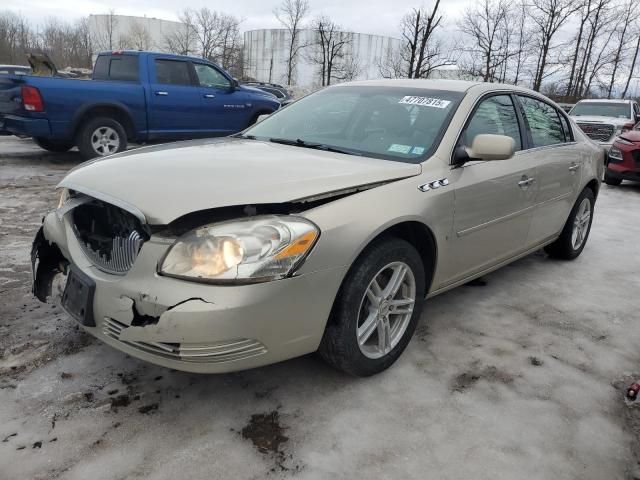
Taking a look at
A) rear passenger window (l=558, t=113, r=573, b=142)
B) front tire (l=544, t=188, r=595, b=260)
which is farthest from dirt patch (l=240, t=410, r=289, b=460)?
rear passenger window (l=558, t=113, r=573, b=142)

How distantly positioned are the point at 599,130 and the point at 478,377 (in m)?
12.0

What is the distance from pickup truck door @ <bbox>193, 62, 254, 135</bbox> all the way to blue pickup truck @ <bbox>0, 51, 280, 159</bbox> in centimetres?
2

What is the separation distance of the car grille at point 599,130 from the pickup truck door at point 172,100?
9.11 metres

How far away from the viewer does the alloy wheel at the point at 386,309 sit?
2646 millimetres

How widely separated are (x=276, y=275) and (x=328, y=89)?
233cm

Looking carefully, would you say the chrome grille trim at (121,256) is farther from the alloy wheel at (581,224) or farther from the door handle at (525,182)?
the alloy wheel at (581,224)

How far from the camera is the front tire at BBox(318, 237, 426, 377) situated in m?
2.45

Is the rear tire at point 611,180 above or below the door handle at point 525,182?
below

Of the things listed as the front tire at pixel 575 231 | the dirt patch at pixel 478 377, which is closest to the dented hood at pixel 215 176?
the dirt patch at pixel 478 377

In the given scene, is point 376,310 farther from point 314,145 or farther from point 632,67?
point 632,67

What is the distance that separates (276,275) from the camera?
6.98 ft

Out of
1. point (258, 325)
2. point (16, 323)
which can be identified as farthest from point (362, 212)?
point (16, 323)

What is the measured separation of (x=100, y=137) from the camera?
8531 millimetres

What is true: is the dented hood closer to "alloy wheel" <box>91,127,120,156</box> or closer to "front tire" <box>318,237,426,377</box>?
"front tire" <box>318,237,426,377</box>
